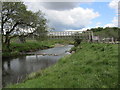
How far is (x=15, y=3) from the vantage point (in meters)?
31.5

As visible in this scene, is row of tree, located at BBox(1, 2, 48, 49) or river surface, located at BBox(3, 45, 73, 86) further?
row of tree, located at BBox(1, 2, 48, 49)

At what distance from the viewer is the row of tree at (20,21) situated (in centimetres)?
3112

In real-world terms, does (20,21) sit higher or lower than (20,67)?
higher

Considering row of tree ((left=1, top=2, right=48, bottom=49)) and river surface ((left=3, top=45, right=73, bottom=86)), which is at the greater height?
row of tree ((left=1, top=2, right=48, bottom=49))

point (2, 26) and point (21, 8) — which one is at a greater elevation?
point (21, 8)

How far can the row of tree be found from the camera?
1225 inches

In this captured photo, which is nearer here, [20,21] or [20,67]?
[20,67]

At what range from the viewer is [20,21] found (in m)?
33.3

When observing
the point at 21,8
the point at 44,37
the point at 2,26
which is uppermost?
the point at 21,8

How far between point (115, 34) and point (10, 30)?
58.4m

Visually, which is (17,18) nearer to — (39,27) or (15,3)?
(15,3)

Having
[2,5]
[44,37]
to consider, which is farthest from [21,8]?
[44,37]

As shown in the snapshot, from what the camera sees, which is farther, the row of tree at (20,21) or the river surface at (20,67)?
the row of tree at (20,21)

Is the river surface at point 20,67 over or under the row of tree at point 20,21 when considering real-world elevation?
under
